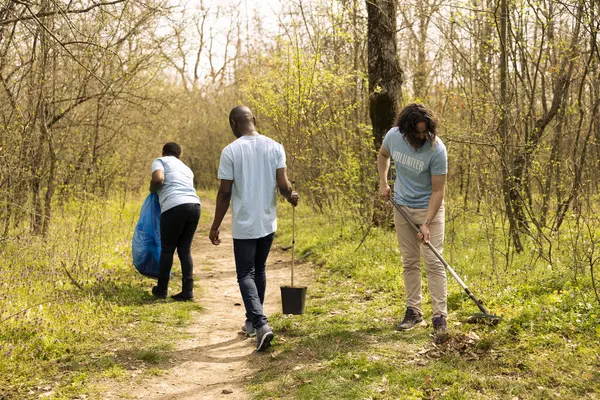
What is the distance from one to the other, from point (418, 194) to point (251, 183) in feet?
4.64

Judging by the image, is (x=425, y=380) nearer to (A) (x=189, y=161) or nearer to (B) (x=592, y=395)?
(B) (x=592, y=395)

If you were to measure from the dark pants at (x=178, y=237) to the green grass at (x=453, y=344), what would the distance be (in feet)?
4.78

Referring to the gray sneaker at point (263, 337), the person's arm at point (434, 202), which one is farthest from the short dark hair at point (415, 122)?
the gray sneaker at point (263, 337)

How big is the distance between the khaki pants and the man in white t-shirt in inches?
40.3

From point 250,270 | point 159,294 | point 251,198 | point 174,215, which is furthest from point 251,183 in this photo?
point 159,294

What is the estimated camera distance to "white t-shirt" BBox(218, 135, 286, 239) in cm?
488

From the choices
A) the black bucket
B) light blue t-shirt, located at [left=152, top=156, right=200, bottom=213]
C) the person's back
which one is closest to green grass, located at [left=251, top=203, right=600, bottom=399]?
the black bucket

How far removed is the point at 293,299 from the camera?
5.44 metres

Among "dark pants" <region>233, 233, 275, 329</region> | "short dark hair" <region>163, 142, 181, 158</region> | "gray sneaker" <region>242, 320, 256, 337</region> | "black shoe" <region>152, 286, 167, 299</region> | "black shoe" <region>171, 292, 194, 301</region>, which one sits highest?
"short dark hair" <region>163, 142, 181, 158</region>

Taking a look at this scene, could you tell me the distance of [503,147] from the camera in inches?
280

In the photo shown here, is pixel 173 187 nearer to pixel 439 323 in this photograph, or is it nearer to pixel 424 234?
pixel 424 234

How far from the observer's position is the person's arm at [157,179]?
6.58m

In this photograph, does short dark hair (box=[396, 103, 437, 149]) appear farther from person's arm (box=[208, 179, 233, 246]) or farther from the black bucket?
the black bucket

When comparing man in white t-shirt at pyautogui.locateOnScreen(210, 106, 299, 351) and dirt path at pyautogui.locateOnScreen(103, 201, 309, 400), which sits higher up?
man in white t-shirt at pyautogui.locateOnScreen(210, 106, 299, 351)
